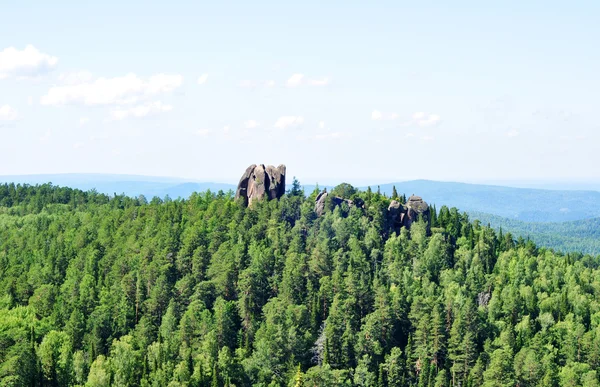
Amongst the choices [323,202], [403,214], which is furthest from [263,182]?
[403,214]

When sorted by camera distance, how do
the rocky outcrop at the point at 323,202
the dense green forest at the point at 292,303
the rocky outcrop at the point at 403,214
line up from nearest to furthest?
the dense green forest at the point at 292,303, the rocky outcrop at the point at 403,214, the rocky outcrop at the point at 323,202

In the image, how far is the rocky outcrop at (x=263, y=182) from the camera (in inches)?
6122

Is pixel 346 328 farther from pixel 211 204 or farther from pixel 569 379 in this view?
pixel 211 204

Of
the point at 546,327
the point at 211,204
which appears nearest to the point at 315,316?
the point at 546,327

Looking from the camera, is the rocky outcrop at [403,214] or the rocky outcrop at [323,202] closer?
the rocky outcrop at [403,214]

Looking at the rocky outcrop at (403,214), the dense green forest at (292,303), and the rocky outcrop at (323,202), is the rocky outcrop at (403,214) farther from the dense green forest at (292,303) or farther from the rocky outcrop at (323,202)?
the rocky outcrop at (323,202)

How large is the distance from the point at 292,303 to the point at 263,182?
3869cm

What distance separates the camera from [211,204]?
Answer: 158 metres

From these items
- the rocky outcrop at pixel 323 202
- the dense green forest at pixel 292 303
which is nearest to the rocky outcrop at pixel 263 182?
the dense green forest at pixel 292 303

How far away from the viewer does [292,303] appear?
403 ft

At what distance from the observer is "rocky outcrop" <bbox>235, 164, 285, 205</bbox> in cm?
15550

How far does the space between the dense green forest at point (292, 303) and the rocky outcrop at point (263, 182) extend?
3.70 m

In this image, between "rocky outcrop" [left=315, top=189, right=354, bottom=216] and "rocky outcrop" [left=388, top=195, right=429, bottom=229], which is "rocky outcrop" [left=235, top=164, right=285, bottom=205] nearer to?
"rocky outcrop" [left=315, top=189, right=354, bottom=216]

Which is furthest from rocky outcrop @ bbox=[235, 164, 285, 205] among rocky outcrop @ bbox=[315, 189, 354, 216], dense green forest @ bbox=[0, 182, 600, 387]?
rocky outcrop @ bbox=[315, 189, 354, 216]
